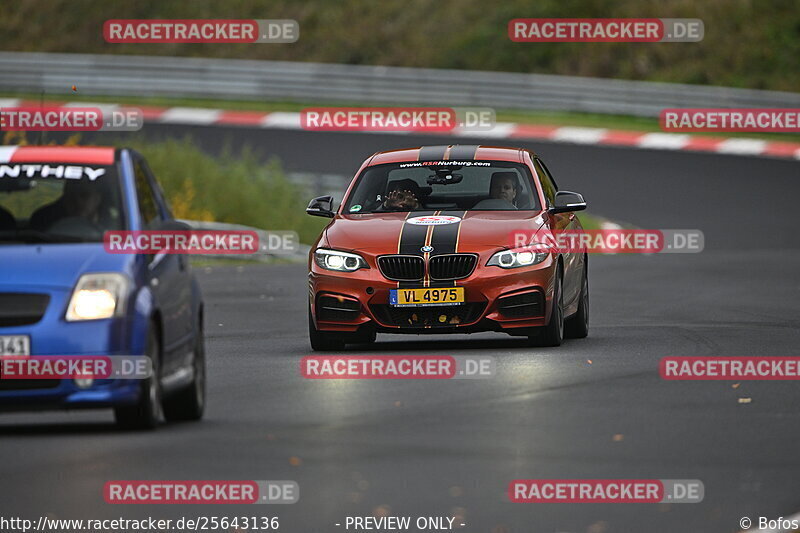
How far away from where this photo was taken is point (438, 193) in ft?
53.3

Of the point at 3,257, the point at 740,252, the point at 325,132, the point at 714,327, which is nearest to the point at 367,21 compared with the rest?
the point at 325,132

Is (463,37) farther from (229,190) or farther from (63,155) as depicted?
(63,155)

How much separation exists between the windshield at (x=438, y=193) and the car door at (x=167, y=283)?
175 inches

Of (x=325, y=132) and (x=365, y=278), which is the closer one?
(x=365, y=278)

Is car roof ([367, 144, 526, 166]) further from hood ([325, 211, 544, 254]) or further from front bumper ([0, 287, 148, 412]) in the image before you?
front bumper ([0, 287, 148, 412])

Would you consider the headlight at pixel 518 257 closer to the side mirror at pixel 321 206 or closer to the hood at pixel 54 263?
the side mirror at pixel 321 206

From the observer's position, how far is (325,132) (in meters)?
40.7

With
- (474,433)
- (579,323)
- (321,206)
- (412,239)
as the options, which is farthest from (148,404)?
(579,323)

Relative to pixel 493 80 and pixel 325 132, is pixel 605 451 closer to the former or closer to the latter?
pixel 325 132

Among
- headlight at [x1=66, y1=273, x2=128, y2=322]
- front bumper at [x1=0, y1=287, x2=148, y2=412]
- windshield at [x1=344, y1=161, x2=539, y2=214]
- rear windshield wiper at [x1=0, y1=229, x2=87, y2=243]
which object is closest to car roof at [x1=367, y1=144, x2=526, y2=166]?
windshield at [x1=344, y1=161, x2=539, y2=214]

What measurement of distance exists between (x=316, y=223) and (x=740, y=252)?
6.73 metres

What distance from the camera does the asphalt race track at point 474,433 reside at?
27.8 feet

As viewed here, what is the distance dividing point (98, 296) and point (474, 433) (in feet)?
6.79

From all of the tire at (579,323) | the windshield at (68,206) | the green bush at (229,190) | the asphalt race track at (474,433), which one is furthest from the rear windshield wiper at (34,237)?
the green bush at (229,190)
